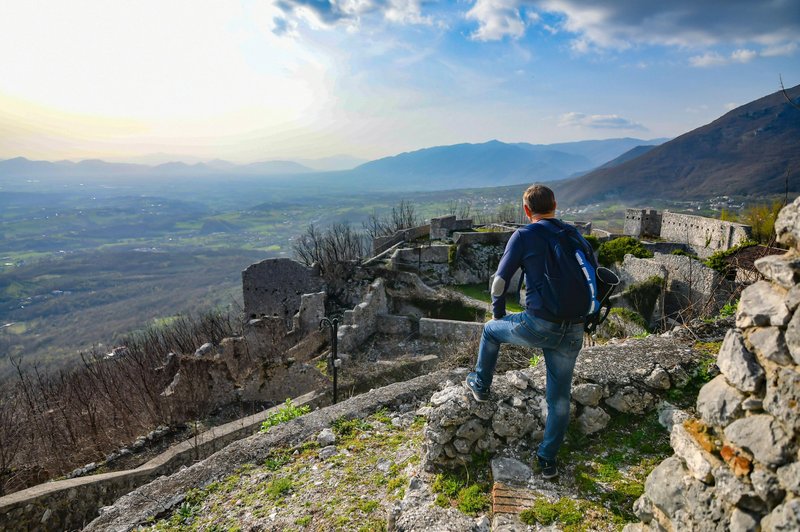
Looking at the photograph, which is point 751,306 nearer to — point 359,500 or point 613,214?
point 359,500

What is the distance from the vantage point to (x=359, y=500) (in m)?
4.56

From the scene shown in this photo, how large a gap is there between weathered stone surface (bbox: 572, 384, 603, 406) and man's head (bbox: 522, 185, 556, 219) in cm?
189

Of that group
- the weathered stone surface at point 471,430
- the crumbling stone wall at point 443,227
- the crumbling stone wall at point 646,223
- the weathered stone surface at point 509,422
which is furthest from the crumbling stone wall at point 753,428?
the crumbling stone wall at point 646,223

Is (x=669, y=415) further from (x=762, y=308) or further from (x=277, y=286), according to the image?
(x=277, y=286)

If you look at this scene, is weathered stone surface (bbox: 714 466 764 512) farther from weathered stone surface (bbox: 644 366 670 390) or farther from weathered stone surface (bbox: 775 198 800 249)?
weathered stone surface (bbox: 644 366 670 390)

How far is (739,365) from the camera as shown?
2230 mm

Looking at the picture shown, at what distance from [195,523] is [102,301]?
111 metres

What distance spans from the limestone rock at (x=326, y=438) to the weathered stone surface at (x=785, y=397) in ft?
16.4

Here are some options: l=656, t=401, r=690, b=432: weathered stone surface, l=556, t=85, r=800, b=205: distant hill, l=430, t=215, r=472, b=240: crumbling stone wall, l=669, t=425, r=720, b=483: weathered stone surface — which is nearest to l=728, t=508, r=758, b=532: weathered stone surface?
l=669, t=425, r=720, b=483: weathered stone surface

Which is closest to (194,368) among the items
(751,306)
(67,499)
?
(67,499)

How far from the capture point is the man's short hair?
12.0 ft

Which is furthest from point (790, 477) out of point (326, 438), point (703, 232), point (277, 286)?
point (703, 232)

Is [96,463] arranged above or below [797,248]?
below

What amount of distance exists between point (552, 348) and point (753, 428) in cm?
163
